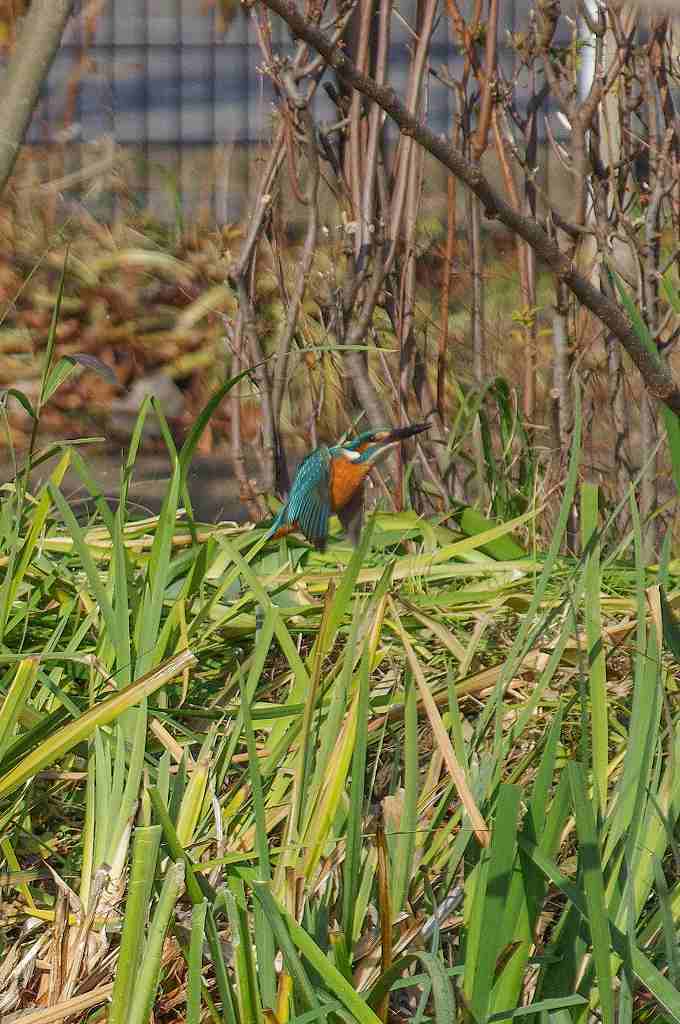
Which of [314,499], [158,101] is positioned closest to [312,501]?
[314,499]

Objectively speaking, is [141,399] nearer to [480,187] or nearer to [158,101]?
[158,101]

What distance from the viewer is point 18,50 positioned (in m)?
1.46

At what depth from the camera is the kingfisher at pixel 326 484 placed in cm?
158

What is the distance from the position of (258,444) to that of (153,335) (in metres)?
3.35

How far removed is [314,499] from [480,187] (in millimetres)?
582

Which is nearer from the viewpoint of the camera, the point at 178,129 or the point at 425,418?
the point at 425,418

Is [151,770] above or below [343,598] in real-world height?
below

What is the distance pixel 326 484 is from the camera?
159cm

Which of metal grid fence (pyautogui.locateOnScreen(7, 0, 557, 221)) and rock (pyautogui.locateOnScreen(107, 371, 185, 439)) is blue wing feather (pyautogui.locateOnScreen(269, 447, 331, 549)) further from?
metal grid fence (pyautogui.locateOnScreen(7, 0, 557, 221))

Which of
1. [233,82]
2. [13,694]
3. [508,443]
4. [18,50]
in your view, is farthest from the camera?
[233,82]

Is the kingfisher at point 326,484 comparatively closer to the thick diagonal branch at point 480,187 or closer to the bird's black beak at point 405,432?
the bird's black beak at point 405,432

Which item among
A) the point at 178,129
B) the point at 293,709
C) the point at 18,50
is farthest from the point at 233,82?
the point at 293,709

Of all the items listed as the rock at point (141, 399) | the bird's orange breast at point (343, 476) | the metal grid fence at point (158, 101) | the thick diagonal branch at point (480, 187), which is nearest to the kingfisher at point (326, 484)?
the bird's orange breast at point (343, 476)

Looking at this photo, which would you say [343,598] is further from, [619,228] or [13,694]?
[619,228]
